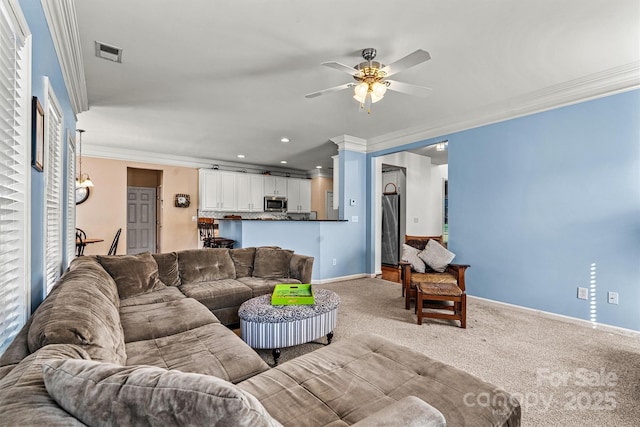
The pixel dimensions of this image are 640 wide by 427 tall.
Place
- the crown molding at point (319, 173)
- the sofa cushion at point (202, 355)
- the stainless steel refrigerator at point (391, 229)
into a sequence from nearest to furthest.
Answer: the sofa cushion at point (202, 355)
the stainless steel refrigerator at point (391, 229)
the crown molding at point (319, 173)

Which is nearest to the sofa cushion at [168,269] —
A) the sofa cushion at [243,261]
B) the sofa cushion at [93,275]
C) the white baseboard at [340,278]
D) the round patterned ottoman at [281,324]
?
the sofa cushion at [93,275]

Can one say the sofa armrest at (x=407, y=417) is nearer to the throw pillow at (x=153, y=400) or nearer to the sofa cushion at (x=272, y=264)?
the throw pillow at (x=153, y=400)

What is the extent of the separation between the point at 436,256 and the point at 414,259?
0.94 ft

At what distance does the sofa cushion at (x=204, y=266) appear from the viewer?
3.15m

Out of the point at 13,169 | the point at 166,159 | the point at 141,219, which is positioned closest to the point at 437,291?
A: the point at 13,169

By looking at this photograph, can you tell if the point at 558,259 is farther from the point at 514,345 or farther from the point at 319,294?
the point at 319,294

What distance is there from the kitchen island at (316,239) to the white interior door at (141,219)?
3.33 metres

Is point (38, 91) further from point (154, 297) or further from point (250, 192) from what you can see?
point (250, 192)

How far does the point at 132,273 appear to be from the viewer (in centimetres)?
268

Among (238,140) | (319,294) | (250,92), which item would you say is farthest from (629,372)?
(238,140)

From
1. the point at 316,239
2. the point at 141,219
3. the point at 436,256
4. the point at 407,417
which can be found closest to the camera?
the point at 407,417

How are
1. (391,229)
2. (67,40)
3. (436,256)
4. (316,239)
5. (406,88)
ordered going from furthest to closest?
(391,229)
(316,239)
(436,256)
(406,88)
(67,40)

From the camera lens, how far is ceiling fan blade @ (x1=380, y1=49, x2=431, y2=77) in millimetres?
1946

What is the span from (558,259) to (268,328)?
128 inches
